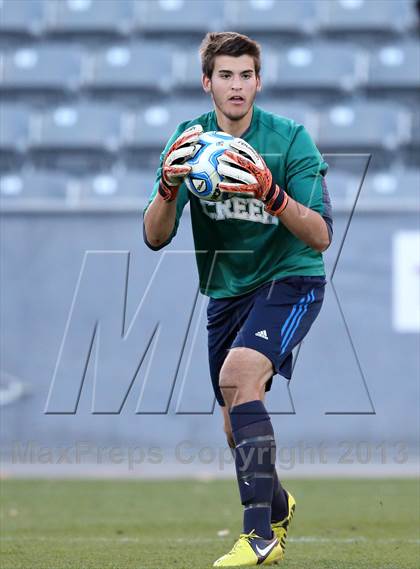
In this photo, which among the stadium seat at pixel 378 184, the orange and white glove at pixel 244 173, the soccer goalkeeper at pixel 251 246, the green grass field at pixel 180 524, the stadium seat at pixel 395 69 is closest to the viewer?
the orange and white glove at pixel 244 173

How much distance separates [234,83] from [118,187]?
615cm

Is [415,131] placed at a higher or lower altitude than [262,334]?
lower

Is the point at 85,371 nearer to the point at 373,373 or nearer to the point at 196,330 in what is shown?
the point at 196,330

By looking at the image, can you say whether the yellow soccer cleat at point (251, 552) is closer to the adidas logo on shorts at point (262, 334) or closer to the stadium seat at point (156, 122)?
the adidas logo on shorts at point (262, 334)

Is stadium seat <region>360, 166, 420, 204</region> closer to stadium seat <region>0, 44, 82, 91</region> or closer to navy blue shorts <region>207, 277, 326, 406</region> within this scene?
stadium seat <region>0, 44, 82, 91</region>

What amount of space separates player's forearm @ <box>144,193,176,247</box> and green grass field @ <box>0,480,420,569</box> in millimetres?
1279

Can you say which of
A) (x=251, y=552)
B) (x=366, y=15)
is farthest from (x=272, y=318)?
(x=366, y=15)

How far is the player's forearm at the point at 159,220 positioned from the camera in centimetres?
426

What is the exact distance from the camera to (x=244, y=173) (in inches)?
154

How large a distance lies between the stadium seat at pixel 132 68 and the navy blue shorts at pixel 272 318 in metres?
7.80

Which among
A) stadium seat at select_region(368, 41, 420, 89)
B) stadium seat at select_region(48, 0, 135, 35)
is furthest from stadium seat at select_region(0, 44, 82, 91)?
stadium seat at select_region(368, 41, 420, 89)

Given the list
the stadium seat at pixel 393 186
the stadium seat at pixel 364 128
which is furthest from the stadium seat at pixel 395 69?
the stadium seat at pixel 393 186

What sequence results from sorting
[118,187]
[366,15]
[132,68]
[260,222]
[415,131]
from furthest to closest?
[366,15], [132,68], [415,131], [118,187], [260,222]

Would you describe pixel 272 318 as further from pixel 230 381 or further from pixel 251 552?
pixel 251 552
